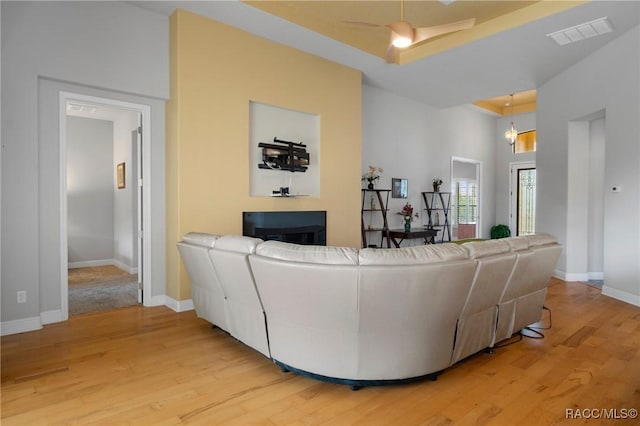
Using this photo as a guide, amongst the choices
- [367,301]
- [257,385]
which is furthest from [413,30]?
[257,385]

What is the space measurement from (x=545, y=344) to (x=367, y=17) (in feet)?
13.5

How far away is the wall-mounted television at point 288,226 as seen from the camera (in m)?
4.66

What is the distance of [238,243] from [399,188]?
5395 millimetres

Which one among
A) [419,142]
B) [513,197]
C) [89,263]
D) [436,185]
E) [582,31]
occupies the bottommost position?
[89,263]

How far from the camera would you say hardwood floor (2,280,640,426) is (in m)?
2.09

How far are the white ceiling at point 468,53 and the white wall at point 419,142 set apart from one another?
1.36 ft

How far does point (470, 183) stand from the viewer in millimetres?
9703

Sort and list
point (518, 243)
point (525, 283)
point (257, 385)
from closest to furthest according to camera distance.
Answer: point (257, 385), point (518, 243), point (525, 283)

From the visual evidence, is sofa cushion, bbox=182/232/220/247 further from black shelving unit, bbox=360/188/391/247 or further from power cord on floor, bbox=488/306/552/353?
black shelving unit, bbox=360/188/391/247

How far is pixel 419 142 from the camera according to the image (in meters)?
7.99

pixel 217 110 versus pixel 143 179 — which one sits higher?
pixel 217 110

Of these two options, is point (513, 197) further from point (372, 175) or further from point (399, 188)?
point (372, 175)

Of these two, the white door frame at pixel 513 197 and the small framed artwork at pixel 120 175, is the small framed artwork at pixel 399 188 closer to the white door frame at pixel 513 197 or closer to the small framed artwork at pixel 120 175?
the white door frame at pixel 513 197

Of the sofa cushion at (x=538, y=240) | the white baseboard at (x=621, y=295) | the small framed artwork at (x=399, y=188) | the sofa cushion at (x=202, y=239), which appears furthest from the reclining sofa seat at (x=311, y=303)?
the small framed artwork at (x=399, y=188)
